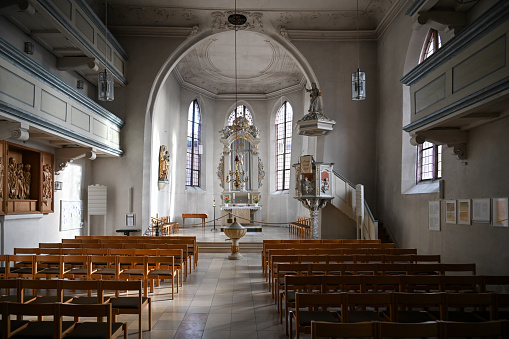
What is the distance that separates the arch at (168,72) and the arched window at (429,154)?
4.39 m

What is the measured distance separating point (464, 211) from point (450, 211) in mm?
565

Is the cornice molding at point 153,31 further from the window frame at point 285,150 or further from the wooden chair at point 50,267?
the wooden chair at point 50,267

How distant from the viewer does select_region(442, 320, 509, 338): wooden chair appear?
2.98 metres

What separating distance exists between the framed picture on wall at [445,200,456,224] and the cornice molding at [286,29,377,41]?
8.16 m

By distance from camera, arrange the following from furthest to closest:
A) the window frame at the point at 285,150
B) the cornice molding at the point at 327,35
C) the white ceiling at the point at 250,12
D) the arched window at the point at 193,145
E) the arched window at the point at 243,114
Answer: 1. the arched window at the point at 243,114
2. the window frame at the point at 285,150
3. the arched window at the point at 193,145
4. the cornice molding at the point at 327,35
5. the white ceiling at the point at 250,12

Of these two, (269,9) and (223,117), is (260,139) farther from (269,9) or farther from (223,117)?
(269,9)

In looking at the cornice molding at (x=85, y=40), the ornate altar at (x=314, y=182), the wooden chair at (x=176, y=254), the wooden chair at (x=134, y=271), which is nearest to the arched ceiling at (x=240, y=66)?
the cornice molding at (x=85, y=40)

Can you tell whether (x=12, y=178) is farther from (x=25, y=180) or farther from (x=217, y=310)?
(x=217, y=310)

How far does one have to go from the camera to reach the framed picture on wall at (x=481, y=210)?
6.98 meters

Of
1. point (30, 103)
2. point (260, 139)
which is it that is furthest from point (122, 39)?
point (260, 139)

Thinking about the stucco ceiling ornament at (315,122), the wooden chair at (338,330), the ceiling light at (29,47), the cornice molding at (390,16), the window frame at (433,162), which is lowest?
the wooden chair at (338,330)

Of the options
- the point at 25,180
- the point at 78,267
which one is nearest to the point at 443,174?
the point at 78,267

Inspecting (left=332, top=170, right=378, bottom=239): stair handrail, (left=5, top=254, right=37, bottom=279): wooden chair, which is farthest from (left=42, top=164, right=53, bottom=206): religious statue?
(left=332, top=170, right=378, bottom=239): stair handrail

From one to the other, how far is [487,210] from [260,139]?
599 inches
